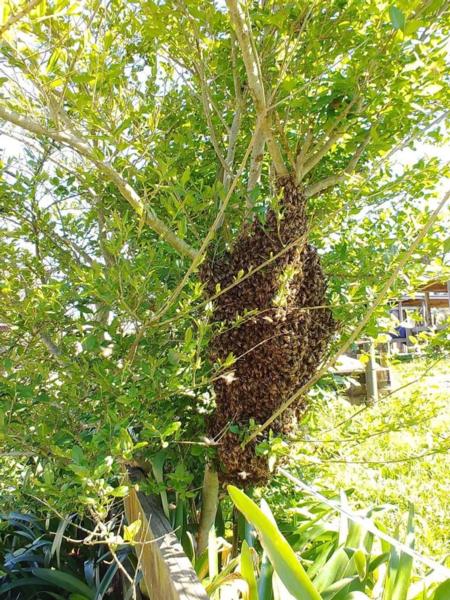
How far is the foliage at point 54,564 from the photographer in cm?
173

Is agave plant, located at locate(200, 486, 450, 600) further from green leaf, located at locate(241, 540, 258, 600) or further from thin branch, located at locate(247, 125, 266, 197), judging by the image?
thin branch, located at locate(247, 125, 266, 197)

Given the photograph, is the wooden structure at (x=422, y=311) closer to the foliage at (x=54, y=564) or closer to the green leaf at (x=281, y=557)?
the green leaf at (x=281, y=557)

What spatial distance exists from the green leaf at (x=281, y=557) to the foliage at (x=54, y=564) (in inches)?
27.3

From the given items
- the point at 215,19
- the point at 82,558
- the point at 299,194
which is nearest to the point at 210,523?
the point at 82,558

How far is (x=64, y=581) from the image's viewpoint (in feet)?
5.70

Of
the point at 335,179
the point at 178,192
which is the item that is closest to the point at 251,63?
the point at 178,192

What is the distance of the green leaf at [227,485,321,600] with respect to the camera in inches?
40.6

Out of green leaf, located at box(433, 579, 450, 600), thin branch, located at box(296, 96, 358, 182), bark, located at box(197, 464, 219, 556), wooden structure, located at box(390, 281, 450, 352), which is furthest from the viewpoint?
bark, located at box(197, 464, 219, 556)

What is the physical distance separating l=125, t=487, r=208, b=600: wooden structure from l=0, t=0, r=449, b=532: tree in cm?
16

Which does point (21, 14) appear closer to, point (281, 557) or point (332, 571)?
point (281, 557)

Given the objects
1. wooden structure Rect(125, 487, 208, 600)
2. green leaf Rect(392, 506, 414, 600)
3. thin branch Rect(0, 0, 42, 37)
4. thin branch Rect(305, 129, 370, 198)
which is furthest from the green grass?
thin branch Rect(0, 0, 42, 37)

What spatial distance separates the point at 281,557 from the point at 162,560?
43 cm

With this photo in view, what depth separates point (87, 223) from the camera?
75.9 inches

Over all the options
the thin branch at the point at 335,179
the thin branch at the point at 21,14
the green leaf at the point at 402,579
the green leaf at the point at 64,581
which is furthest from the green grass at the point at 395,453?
the thin branch at the point at 21,14
